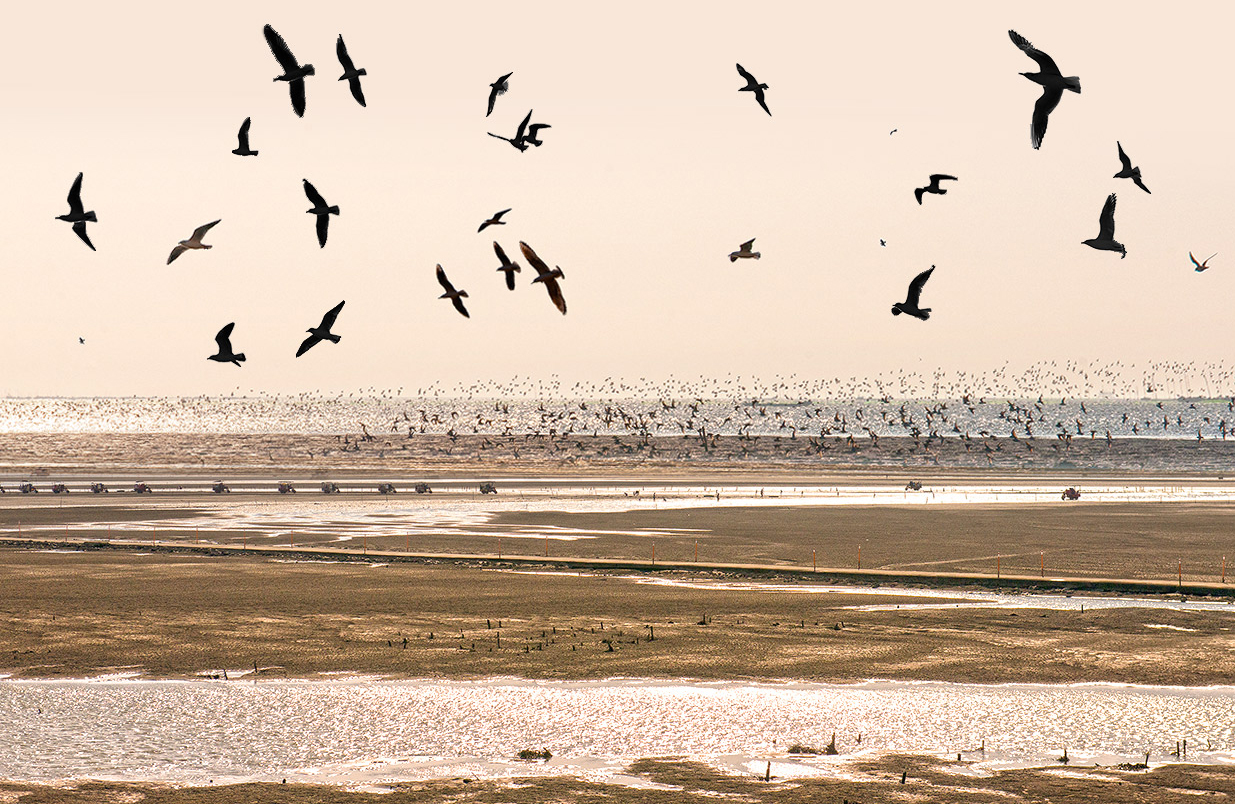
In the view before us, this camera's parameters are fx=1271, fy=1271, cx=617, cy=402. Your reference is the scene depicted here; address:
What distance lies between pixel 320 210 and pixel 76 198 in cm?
483

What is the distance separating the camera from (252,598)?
115 ft

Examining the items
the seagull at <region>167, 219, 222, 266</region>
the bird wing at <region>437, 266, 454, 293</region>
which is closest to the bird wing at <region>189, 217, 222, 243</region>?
the seagull at <region>167, 219, 222, 266</region>

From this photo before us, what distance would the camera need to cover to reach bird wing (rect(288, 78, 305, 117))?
1557cm

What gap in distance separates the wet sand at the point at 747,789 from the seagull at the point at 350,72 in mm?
9181

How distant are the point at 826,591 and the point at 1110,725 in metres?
16.4

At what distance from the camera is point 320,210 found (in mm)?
16844

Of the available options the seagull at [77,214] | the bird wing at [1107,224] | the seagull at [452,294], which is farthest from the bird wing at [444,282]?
the bird wing at [1107,224]

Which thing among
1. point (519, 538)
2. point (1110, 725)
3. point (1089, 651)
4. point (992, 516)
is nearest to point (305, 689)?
point (1110, 725)

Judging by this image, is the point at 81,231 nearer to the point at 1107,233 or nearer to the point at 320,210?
the point at 320,210

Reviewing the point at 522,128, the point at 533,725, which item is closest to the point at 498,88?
the point at 522,128

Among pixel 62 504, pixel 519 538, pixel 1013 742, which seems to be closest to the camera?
pixel 1013 742

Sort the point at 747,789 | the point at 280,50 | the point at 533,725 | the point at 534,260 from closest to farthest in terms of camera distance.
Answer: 1. the point at 534,260
2. the point at 280,50
3. the point at 747,789
4. the point at 533,725

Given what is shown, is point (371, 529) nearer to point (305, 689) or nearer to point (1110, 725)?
point (305, 689)

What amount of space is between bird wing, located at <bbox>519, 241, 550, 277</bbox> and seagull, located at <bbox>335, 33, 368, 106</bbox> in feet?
8.47
